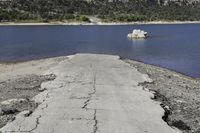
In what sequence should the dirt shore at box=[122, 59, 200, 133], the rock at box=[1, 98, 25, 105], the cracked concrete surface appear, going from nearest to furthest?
1. the cracked concrete surface
2. the dirt shore at box=[122, 59, 200, 133]
3. the rock at box=[1, 98, 25, 105]

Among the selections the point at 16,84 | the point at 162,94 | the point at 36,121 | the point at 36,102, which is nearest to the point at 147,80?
the point at 162,94

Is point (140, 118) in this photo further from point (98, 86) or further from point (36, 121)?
point (98, 86)

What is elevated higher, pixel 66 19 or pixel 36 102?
pixel 36 102

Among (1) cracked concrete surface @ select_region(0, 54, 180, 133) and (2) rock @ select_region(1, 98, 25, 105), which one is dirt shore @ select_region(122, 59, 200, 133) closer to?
(1) cracked concrete surface @ select_region(0, 54, 180, 133)

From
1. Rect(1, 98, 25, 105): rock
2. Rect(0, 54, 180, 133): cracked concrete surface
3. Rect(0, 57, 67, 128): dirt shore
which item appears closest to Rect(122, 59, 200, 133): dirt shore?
Rect(0, 54, 180, 133): cracked concrete surface

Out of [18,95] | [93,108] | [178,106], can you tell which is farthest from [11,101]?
[178,106]

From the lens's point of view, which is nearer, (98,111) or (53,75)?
(98,111)

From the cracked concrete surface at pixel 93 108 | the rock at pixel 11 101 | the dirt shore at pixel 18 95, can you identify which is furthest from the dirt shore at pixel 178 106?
the rock at pixel 11 101

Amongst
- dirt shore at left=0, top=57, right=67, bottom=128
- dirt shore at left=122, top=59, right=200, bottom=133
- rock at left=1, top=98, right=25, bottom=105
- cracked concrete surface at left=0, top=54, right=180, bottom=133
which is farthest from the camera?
rock at left=1, top=98, right=25, bottom=105

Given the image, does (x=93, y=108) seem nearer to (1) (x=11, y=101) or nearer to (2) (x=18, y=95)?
(1) (x=11, y=101)
